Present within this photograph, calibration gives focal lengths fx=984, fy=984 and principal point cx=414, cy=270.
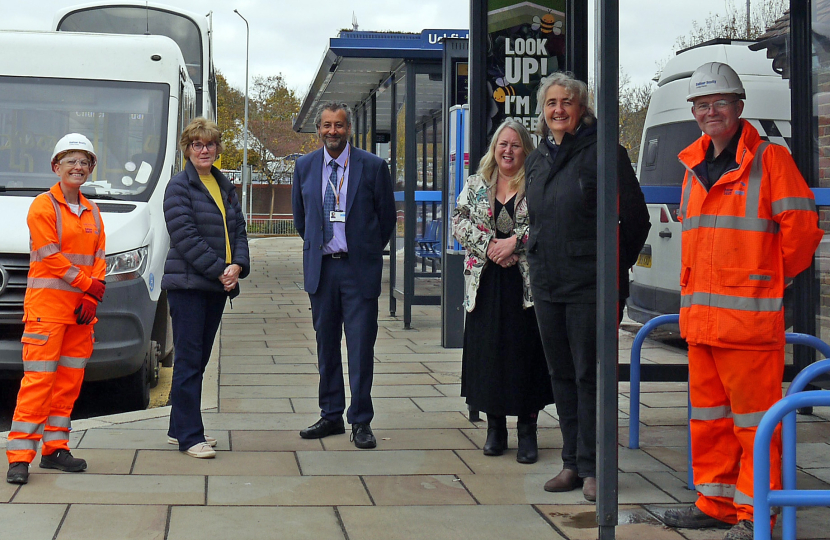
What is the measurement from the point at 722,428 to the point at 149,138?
203 inches

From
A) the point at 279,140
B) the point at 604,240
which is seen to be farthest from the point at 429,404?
the point at 279,140

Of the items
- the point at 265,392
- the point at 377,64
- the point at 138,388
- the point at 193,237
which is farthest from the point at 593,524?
the point at 377,64

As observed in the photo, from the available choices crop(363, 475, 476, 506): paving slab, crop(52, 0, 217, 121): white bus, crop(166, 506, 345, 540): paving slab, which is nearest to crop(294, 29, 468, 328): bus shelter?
crop(52, 0, 217, 121): white bus

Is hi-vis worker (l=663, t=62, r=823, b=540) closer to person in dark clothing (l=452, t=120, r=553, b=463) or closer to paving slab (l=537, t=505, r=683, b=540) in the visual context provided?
paving slab (l=537, t=505, r=683, b=540)

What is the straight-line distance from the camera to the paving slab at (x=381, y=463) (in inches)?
193

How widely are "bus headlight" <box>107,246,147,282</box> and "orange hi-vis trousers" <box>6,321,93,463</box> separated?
1.47 metres

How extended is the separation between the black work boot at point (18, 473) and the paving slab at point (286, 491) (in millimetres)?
839

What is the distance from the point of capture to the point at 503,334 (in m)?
5.09

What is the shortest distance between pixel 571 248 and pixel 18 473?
274 centimetres

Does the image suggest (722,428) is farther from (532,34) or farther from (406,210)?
(406,210)

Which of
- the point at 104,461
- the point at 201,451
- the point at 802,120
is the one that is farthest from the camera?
the point at 802,120

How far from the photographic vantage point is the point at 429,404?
6.60 meters

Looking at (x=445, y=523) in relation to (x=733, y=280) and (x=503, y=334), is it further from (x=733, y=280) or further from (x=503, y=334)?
(x=733, y=280)

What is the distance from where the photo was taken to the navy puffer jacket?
507cm
